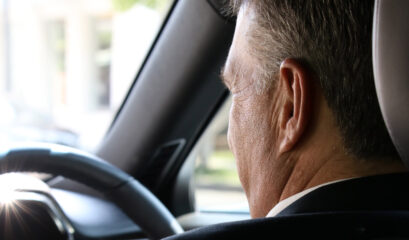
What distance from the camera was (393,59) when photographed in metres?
1.16

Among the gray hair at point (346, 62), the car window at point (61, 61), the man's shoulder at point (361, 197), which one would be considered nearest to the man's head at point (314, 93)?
the gray hair at point (346, 62)

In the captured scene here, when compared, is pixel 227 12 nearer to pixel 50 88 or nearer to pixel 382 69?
pixel 382 69

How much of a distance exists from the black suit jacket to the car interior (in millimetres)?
105

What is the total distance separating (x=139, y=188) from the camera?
2.08m

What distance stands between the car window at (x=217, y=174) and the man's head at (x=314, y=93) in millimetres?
814

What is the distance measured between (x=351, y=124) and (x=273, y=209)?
29 cm

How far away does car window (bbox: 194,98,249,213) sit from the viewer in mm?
2777

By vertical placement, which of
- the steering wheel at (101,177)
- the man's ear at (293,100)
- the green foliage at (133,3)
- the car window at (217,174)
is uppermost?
the green foliage at (133,3)

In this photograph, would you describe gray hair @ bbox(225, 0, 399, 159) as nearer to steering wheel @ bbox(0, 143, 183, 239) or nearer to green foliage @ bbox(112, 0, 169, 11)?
steering wheel @ bbox(0, 143, 183, 239)

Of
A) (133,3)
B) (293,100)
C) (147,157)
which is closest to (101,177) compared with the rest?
(147,157)

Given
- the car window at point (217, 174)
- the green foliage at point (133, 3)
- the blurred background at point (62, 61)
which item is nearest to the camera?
the car window at point (217, 174)

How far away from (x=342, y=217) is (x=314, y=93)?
1.15 ft

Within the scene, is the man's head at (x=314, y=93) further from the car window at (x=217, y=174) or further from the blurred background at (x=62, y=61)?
the blurred background at (x=62, y=61)

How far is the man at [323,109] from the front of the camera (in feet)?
4.01
